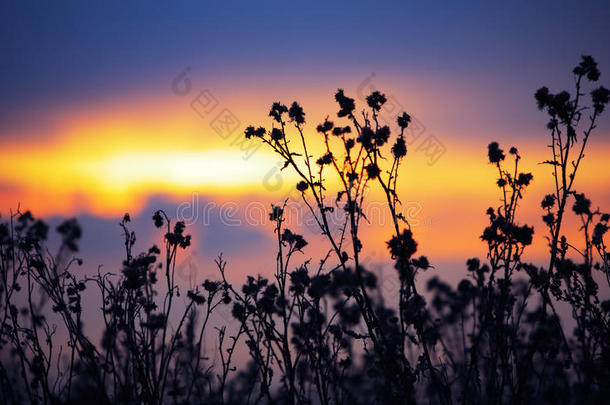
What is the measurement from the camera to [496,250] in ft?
20.4

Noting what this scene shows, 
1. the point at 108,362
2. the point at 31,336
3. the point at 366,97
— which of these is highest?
the point at 366,97

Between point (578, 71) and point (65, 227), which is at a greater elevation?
point (578, 71)

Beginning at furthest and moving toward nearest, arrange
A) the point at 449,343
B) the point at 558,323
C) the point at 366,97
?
1. the point at 449,343
2. the point at 366,97
3. the point at 558,323

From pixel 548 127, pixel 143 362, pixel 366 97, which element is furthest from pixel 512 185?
pixel 143 362

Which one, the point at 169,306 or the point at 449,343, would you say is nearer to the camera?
the point at 169,306

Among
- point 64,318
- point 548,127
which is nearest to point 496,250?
point 548,127

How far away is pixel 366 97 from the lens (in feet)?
21.9

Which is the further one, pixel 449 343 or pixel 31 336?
pixel 449 343

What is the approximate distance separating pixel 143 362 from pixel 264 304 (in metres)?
1.74

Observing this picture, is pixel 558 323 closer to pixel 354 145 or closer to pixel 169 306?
pixel 354 145

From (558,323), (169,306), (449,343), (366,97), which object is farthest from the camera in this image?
(449,343)

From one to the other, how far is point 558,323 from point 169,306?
446 centimetres

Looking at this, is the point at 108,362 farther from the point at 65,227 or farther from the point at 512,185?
the point at 512,185

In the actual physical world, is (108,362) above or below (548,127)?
below
